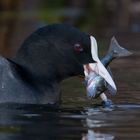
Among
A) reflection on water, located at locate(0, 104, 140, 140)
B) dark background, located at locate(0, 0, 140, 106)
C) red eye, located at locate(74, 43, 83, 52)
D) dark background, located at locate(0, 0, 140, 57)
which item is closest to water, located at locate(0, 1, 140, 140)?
reflection on water, located at locate(0, 104, 140, 140)

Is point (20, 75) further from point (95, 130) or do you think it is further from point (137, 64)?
point (137, 64)

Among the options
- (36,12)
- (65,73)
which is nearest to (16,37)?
(36,12)

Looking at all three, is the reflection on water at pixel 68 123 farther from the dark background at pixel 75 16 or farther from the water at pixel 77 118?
the dark background at pixel 75 16

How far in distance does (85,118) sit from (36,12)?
10904 mm

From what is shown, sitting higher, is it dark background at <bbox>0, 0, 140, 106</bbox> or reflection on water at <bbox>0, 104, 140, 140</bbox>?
dark background at <bbox>0, 0, 140, 106</bbox>

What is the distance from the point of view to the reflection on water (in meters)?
7.31

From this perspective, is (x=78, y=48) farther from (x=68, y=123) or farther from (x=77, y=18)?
(x=77, y=18)

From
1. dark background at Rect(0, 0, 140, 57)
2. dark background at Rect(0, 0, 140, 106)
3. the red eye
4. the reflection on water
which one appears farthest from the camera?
dark background at Rect(0, 0, 140, 57)

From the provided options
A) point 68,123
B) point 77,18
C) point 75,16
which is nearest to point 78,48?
point 68,123

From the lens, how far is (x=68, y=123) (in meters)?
7.95

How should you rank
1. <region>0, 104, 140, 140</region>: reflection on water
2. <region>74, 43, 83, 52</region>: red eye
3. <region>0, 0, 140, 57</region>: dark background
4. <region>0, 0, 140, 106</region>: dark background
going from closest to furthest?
<region>0, 104, 140, 140</region>: reflection on water, <region>74, 43, 83, 52</region>: red eye, <region>0, 0, 140, 106</region>: dark background, <region>0, 0, 140, 57</region>: dark background

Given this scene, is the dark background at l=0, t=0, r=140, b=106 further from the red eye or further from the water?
the red eye

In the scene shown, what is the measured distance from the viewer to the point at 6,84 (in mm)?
9000

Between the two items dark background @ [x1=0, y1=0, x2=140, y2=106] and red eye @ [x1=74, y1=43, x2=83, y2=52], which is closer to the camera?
red eye @ [x1=74, y1=43, x2=83, y2=52]
